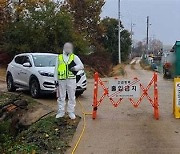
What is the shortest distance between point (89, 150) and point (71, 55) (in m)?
3.08

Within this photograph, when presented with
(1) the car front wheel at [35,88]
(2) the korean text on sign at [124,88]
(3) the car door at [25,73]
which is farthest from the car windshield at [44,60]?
(2) the korean text on sign at [124,88]

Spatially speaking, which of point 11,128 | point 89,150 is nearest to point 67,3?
point 11,128

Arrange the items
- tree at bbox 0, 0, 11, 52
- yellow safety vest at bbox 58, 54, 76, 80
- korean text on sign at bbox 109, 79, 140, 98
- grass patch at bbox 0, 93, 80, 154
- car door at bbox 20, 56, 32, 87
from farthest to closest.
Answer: tree at bbox 0, 0, 11, 52
car door at bbox 20, 56, 32, 87
korean text on sign at bbox 109, 79, 140, 98
yellow safety vest at bbox 58, 54, 76, 80
grass patch at bbox 0, 93, 80, 154

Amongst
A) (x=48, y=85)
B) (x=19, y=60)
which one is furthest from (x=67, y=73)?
(x=19, y=60)

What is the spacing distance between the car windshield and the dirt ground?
2189 mm

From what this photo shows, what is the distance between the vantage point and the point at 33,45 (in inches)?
1388

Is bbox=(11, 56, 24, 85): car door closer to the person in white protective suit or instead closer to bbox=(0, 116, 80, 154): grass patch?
bbox=(0, 116, 80, 154): grass patch

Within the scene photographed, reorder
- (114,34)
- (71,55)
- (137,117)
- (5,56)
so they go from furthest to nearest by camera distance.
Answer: (114,34) < (5,56) < (137,117) < (71,55)

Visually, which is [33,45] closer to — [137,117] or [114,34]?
[137,117]

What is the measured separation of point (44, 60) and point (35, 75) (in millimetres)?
1098

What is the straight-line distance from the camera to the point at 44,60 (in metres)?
16.0

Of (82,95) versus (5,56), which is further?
(5,56)

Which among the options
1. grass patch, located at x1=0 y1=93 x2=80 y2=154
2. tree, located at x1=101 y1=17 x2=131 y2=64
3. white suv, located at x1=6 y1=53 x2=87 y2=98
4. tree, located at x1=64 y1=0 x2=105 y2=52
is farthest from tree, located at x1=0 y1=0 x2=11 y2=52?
tree, located at x1=101 y1=17 x2=131 y2=64

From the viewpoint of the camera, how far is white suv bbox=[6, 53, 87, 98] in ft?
48.5
